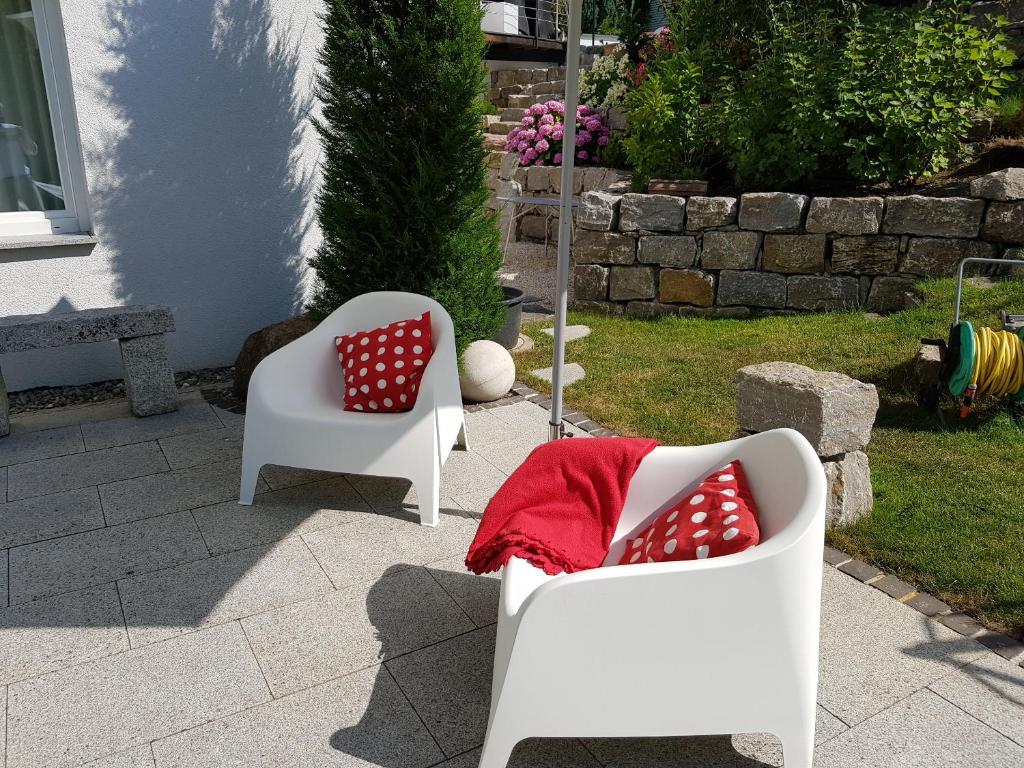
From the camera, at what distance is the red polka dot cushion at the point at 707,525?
1962mm

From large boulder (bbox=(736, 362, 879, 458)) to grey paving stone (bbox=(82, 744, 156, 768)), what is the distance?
7.71ft

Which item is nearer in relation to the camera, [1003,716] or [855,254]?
[1003,716]

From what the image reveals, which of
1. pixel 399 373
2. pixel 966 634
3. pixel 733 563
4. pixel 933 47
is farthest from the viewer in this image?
pixel 933 47

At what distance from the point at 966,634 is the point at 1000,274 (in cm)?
372

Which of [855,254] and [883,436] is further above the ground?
[855,254]

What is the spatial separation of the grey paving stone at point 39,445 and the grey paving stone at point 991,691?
3818 millimetres

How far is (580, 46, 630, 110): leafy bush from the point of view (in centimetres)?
892

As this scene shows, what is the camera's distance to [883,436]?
3912 millimetres

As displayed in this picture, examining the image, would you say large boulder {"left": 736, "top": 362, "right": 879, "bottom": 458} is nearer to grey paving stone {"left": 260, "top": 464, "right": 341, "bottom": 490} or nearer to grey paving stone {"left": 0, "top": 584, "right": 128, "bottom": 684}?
grey paving stone {"left": 260, "top": 464, "right": 341, "bottom": 490}

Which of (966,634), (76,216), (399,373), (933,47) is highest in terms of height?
(933,47)

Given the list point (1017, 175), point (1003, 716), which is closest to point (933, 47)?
point (1017, 175)

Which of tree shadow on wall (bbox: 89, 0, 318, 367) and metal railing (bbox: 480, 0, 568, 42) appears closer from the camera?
tree shadow on wall (bbox: 89, 0, 318, 367)

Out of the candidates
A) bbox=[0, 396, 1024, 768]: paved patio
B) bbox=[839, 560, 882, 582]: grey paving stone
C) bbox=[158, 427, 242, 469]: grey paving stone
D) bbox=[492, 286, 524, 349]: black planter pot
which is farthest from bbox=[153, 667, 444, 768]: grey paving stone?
bbox=[492, 286, 524, 349]: black planter pot

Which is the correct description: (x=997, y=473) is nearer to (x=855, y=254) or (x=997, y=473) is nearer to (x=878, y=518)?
(x=878, y=518)
